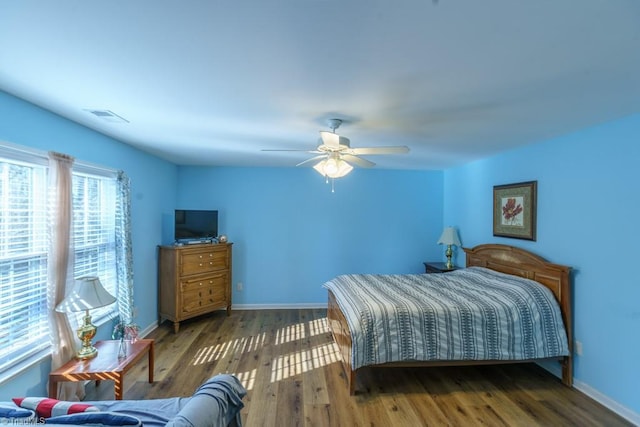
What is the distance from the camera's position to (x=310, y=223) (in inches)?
197

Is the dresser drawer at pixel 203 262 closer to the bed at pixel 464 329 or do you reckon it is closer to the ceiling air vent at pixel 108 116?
the ceiling air vent at pixel 108 116

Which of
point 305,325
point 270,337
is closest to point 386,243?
point 305,325

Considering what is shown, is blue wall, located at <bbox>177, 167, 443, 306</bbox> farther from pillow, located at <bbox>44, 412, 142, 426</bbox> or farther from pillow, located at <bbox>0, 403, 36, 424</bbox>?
pillow, located at <bbox>44, 412, 142, 426</bbox>

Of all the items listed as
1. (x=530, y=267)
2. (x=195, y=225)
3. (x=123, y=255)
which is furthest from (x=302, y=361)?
(x=530, y=267)

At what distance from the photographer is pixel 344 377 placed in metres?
2.91

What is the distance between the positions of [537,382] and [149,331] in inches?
173

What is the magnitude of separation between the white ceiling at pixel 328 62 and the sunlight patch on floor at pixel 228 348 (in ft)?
7.79

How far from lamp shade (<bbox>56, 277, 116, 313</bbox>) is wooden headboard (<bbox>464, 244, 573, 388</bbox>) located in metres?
3.86

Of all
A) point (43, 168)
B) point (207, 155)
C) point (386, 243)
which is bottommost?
point (386, 243)

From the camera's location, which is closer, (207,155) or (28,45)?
(28,45)

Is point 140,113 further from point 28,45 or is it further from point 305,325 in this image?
point 305,325

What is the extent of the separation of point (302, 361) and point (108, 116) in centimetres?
290

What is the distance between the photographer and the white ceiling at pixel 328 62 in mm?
1193

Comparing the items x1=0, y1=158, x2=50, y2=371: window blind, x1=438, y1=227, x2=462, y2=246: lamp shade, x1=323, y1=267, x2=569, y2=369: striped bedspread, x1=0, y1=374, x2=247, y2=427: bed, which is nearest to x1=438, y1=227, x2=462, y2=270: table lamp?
x1=438, y1=227, x2=462, y2=246: lamp shade
